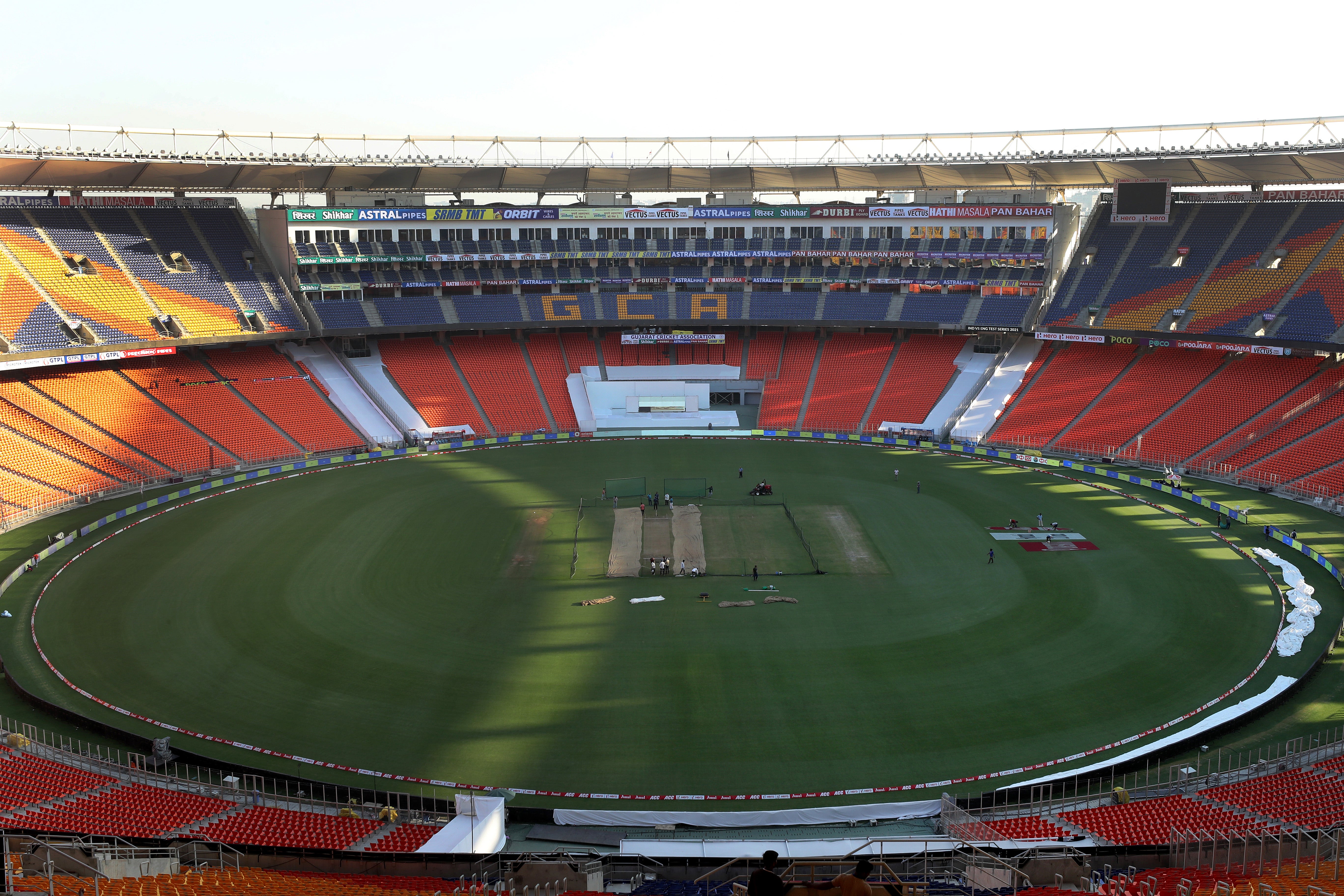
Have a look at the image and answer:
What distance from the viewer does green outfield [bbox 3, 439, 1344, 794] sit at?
29062mm

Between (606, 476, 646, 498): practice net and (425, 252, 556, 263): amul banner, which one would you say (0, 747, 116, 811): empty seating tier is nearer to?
(606, 476, 646, 498): practice net

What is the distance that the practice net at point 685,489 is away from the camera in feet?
185

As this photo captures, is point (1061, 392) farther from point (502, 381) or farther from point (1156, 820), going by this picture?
point (1156, 820)

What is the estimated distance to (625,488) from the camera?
55688mm

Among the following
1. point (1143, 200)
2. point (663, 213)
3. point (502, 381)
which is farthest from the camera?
point (663, 213)

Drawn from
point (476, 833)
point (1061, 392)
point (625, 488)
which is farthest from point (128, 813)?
point (1061, 392)

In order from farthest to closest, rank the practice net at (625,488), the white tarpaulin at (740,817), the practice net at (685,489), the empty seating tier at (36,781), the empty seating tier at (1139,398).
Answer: the empty seating tier at (1139,398)
the practice net at (685,489)
the practice net at (625,488)
the white tarpaulin at (740,817)
the empty seating tier at (36,781)

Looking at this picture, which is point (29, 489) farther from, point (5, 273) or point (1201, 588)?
point (1201, 588)

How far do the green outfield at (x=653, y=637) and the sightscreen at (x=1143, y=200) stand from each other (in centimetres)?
2867

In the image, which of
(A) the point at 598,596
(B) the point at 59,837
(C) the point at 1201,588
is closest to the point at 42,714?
(B) the point at 59,837

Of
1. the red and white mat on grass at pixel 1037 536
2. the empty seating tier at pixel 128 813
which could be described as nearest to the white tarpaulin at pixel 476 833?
the empty seating tier at pixel 128 813

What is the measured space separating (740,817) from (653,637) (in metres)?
11.8

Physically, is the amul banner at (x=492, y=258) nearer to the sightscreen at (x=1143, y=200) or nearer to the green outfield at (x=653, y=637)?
the green outfield at (x=653, y=637)

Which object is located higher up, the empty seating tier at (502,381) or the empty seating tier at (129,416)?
the empty seating tier at (502,381)
